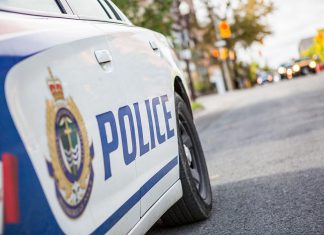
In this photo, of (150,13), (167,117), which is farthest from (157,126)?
Answer: (150,13)

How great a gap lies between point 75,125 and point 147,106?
3.42 feet

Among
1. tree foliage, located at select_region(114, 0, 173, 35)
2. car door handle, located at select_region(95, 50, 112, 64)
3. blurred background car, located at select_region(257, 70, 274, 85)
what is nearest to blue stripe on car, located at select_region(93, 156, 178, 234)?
car door handle, located at select_region(95, 50, 112, 64)

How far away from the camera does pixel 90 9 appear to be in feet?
11.4

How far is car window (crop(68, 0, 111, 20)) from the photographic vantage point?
321cm

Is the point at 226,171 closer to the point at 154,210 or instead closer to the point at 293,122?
the point at 154,210

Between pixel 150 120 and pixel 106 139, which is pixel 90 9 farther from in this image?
pixel 106 139

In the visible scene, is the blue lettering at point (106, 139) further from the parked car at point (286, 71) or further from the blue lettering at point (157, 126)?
the parked car at point (286, 71)

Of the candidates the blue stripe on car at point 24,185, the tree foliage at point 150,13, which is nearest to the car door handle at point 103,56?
the blue stripe on car at point 24,185

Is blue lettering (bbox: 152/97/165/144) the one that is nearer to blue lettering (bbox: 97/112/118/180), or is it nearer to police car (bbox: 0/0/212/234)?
police car (bbox: 0/0/212/234)

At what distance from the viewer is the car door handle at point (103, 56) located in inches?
106

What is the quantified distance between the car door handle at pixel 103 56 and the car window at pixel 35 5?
0.30 metres

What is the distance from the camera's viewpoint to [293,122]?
10195 mm

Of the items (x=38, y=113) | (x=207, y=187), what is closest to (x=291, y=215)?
(x=207, y=187)

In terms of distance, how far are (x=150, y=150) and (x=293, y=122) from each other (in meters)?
7.42
